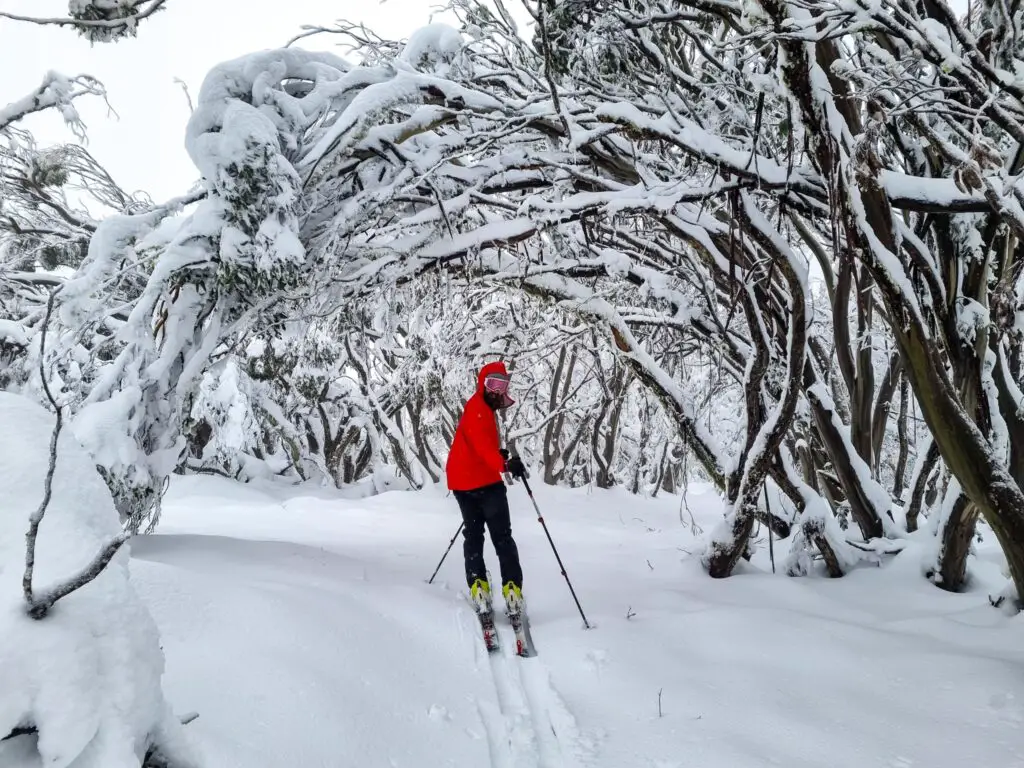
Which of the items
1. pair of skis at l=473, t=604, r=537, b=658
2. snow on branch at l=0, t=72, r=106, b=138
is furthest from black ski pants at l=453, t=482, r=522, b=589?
snow on branch at l=0, t=72, r=106, b=138

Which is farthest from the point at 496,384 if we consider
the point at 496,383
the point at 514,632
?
the point at 514,632

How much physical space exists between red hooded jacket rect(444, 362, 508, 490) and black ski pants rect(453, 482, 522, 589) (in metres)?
0.08

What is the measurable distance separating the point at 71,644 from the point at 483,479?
357 cm

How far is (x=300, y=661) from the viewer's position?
2932 millimetres

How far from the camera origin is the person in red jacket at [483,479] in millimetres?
4727

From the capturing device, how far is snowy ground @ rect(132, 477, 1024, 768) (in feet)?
8.59

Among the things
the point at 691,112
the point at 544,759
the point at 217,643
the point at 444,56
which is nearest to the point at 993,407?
the point at 691,112

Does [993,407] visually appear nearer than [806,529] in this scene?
Yes

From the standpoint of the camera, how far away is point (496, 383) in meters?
4.94

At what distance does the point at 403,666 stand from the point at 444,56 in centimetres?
407

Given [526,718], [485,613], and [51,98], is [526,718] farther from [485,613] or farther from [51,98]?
[51,98]

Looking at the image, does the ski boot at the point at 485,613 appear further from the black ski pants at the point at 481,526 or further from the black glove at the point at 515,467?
the black glove at the point at 515,467

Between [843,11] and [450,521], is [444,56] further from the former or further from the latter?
[450,521]

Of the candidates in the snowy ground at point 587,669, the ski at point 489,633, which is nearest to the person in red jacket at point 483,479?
the ski at point 489,633
